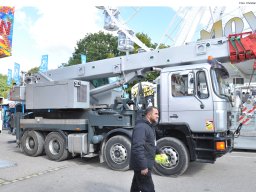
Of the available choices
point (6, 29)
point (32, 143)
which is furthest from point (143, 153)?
point (6, 29)

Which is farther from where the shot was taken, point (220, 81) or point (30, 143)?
point (30, 143)

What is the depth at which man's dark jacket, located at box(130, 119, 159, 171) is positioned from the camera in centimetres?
404

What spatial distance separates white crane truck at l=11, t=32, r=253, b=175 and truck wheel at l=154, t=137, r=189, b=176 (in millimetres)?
22

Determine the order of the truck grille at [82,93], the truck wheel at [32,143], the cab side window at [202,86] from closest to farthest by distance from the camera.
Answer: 1. the cab side window at [202,86]
2. the truck grille at [82,93]
3. the truck wheel at [32,143]

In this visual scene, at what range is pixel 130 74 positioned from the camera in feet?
27.5

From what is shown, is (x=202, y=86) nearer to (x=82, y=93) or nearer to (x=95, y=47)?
(x=82, y=93)

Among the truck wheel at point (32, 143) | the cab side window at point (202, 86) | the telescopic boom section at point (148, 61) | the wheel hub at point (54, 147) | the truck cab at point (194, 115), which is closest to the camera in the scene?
the truck cab at point (194, 115)

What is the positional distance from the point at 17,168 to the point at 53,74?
339 centimetres

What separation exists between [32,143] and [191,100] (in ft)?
18.9

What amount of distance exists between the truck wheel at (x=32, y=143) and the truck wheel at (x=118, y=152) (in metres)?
2.83

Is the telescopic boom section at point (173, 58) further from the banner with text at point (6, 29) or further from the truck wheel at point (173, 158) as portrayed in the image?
the banner with text at point (6, 29)

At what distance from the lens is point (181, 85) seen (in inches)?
274

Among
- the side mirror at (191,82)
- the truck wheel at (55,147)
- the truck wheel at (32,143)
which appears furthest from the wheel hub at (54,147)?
the side mirror at (191,82)

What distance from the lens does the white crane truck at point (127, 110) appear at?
661 centimetres
